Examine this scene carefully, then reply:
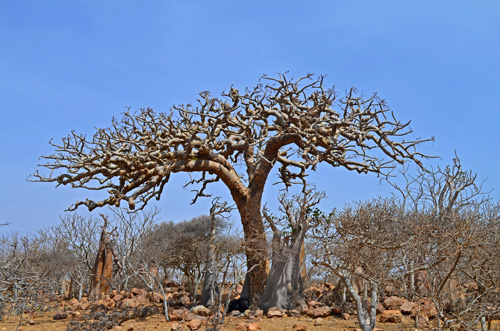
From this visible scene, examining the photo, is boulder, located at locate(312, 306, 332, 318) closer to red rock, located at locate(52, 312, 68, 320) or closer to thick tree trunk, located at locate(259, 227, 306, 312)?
thick tree trunk, located at locate(259, 227, 306, 312)

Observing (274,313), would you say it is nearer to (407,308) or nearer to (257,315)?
(257,315)

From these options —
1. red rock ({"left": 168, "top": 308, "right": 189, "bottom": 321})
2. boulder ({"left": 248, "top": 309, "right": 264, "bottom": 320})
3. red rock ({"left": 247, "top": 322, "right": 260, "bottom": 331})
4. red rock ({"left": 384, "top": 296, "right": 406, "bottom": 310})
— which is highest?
red rock ({"left": 384, "top": 296, "right": 406, "bottom": 310})

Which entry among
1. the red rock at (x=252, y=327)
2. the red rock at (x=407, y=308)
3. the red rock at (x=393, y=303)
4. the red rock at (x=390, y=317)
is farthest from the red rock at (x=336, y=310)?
the red rock at (x=252, y=327)

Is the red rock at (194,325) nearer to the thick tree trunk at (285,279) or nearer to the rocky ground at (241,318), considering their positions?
the rocky ground at (241,318)

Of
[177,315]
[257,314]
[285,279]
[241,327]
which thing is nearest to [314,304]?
[285,279]

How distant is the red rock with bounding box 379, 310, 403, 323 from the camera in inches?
473

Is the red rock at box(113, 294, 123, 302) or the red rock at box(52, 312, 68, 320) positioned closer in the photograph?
the red rock at box(52, 312, 68, 320)

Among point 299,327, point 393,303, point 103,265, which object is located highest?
point 103,265

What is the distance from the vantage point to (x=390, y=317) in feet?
39.7

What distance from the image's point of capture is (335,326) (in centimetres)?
1148

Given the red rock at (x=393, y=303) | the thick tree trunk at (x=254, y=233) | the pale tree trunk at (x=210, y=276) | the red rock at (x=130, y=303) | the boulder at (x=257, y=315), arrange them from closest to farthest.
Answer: the boulder at (x=257, y=315)
the red rock at (x=393, y=303)
the pale tree trunk at (x=210, y=276)
the thick tree trunk at (x=254, y=233)
the red rock at (x=130, y=303)

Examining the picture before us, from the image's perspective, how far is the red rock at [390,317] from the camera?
39.4 ft

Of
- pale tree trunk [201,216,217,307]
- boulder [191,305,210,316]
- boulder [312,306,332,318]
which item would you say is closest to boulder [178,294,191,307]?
pale tree trunk [201,216,217,307]

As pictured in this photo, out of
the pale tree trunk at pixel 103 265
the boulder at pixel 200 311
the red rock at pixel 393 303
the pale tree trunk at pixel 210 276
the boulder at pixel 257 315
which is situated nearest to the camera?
the boulder at pixel 257 315
